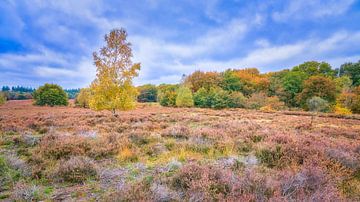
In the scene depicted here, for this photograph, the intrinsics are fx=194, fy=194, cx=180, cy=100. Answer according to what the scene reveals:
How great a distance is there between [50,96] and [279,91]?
61.6 metres

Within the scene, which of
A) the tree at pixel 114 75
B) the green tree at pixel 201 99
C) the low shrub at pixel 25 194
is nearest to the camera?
the low shrub at pixel 25 194

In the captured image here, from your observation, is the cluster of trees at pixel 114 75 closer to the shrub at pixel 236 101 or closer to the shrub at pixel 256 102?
the shrub at pixel 256 102

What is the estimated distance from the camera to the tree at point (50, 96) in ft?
171

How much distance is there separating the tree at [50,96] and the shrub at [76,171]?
57.3m

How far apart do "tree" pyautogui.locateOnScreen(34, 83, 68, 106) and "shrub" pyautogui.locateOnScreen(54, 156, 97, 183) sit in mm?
57330

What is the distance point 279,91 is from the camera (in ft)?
170

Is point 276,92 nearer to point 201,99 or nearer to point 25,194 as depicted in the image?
point 201,99

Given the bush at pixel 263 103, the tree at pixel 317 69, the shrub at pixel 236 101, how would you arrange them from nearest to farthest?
the bush at pixel 263 103, the shrub at pixel 236 101, the tree at pixel 317 69

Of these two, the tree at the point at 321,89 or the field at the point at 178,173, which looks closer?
the field at the point at 178,173

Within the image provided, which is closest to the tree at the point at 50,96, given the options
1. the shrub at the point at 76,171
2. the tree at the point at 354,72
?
the shrub at the point at 76,171

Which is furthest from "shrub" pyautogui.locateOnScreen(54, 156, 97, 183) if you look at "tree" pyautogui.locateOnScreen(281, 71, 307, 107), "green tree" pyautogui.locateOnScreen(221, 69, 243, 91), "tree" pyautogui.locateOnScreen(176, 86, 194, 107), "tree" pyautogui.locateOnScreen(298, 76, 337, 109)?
"green tree" pyautogui.locateOnScreen(221, 69, 243, 91)

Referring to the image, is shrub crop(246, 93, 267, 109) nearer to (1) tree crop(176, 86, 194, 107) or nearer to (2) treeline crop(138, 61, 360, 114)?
(2) treeline crop(138, 61, 360, 114)

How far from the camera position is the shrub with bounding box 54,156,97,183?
4.54m

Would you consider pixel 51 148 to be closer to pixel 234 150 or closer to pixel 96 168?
pixel 96 168
